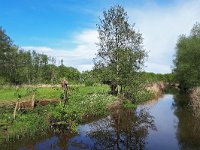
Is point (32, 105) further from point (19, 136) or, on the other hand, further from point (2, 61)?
point (2, 61)

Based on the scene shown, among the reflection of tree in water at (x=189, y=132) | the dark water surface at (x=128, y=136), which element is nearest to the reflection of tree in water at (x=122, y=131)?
the dark water surface at (x=128, y=136)

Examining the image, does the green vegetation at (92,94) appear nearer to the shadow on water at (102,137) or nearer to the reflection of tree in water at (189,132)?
the shadow on water at (102,137)

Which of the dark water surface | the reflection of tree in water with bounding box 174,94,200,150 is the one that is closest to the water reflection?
the dark water surface

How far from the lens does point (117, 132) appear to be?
25047mm

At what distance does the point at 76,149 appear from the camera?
20125mm

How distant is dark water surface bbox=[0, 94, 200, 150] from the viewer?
20750mm

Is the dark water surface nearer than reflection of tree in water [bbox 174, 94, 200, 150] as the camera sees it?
Yes

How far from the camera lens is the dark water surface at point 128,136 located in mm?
20750

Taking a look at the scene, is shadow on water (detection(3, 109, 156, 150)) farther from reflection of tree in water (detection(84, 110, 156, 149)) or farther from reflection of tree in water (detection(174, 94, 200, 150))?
reflection of tree in water (detection(174, 94, 200, 150))

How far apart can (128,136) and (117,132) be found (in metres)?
1.63

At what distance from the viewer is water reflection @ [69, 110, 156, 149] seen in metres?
21.3

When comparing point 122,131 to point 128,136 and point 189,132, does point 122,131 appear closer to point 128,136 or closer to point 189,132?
point 128,136

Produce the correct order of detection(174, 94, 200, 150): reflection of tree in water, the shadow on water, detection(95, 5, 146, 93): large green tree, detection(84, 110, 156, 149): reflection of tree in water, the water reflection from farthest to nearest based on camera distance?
1. detection(95, 5, 146, 93): large green tree
2. detection(84, 110, 156, 149): reflection of tree in water
3. the water reflection
4. detection(174, 94, 200, 150): reflection of tree in water
5. the shadow on water

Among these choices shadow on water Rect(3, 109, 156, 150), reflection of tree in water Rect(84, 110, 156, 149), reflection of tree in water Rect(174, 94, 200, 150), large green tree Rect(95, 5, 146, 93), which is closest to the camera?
shadow on water Rect(3, 109, 156, 150)
